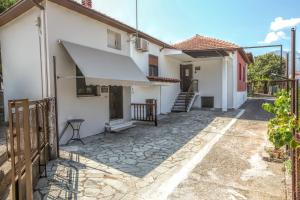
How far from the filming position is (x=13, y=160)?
15.1ft

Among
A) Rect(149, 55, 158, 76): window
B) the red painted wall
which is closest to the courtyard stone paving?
Rect(149, 55, 158, 76): window

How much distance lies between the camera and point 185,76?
27781 millimetres

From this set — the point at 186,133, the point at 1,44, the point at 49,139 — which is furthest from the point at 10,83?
the point at 186,133

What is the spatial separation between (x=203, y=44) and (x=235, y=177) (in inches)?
752

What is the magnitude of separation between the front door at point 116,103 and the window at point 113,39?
109 inches

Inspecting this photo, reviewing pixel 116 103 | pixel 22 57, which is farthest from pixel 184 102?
pixel 22 57

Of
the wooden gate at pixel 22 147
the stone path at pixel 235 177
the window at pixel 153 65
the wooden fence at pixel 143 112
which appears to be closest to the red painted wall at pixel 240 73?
the window at pixel 153 65

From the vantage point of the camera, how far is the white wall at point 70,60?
1100 centimetres

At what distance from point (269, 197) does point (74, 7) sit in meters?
11.1

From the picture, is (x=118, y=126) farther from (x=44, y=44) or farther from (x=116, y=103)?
(x=44, y=44)

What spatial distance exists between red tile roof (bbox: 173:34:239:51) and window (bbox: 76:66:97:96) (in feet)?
41.6

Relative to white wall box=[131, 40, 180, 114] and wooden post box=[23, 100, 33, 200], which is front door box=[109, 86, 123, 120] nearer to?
white wall box=[131, 40, 180, 114]

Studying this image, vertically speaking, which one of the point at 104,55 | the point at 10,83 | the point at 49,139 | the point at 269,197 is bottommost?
the point at 269,197

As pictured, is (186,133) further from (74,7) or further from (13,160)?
→ (13,160)
